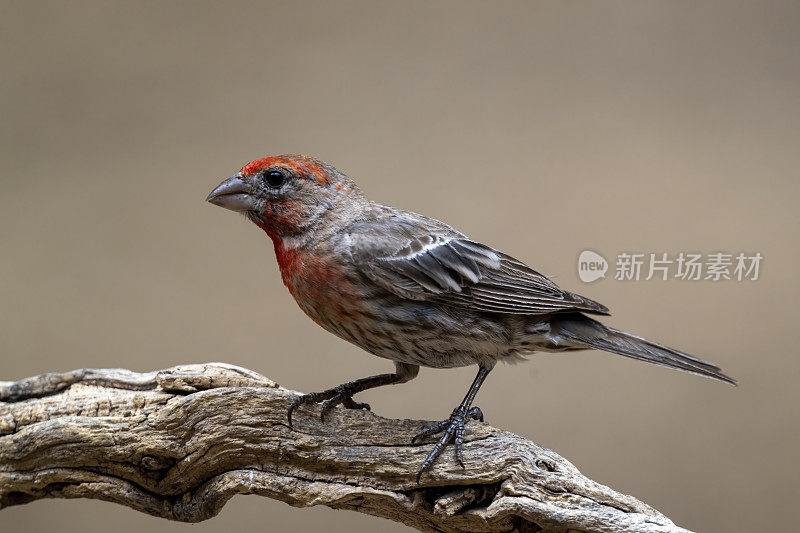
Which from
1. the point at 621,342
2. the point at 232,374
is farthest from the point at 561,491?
the point at 232,374

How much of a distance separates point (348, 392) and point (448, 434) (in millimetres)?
724

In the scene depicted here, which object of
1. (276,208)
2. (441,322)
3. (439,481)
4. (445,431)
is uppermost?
(276,208)

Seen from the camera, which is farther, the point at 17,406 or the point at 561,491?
the point at 17,406

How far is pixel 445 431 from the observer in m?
3.51

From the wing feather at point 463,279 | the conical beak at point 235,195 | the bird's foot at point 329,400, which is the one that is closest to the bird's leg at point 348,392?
the bird's foot at point 329,400

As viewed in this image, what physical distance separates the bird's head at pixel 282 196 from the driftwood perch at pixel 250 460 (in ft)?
2.92

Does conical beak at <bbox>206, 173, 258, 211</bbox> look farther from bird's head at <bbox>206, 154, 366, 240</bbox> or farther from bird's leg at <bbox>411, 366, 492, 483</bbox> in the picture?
bird's leg at <bbox>411, 366, 492, 483</bbox>

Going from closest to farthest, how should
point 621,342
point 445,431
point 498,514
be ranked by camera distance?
point 498,514 → point 445,431 → point 621,342

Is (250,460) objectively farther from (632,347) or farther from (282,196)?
(632,347)

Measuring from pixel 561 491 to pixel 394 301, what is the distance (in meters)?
1.16

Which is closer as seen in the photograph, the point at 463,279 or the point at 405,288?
the point at 405,288

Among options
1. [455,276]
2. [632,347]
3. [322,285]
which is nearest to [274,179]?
[322,285]

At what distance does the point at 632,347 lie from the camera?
3.80 metres

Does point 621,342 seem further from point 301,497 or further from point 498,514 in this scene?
point 301,497
